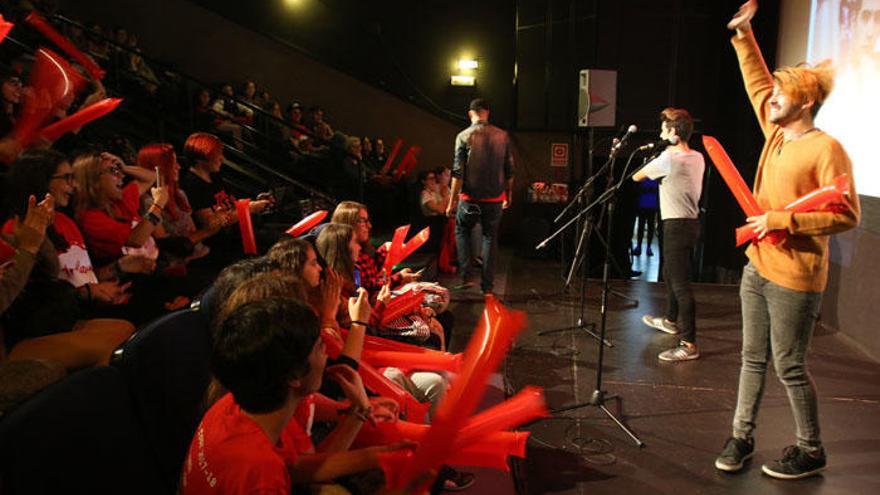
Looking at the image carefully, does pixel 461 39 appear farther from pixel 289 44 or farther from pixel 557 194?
pixel 557 194

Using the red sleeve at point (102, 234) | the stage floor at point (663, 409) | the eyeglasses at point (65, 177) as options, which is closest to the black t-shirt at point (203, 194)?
the red sleeve at point (102, 234)

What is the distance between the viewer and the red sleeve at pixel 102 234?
3.19 meters

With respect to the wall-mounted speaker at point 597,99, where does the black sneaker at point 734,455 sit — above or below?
below

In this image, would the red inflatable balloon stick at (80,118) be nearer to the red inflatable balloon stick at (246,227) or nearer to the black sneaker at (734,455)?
the red inflatable balloon stick at (246,227)

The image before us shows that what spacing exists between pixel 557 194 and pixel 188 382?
273 inches

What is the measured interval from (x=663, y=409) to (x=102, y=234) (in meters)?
3.07

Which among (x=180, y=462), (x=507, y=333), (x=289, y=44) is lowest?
(x=180, y=462)

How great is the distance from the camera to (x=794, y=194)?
8.35 ft

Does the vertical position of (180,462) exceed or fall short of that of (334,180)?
it falls short

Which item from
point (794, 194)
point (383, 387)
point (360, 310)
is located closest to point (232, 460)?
point (360, 310)

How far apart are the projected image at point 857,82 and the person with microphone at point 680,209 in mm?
1284

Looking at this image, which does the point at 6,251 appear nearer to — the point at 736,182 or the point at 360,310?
the point at 360,310

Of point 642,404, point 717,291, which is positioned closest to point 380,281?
point 642,404

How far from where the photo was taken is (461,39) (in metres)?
10.0
